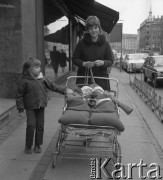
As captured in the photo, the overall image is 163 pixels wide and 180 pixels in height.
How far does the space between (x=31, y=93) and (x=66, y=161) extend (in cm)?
109

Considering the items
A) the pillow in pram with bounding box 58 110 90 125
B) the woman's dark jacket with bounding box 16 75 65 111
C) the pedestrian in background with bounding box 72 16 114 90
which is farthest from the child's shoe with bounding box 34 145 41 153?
the pedestrian in background with bounding box 72 16 114 90

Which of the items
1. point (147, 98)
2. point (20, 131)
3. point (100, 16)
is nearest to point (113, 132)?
point (20, 131)

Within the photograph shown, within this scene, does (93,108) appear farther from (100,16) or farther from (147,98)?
(100,16)

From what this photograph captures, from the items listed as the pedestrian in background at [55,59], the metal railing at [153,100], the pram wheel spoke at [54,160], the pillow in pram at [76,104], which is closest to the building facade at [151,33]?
the pedestrian in background at [55,59]

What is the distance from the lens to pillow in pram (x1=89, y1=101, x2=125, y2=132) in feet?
14.2

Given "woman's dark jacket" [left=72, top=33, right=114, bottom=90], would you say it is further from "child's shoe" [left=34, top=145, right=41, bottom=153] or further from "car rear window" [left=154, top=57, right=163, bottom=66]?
"car rear window" [left=154, top=57, right=163, bottom=66]

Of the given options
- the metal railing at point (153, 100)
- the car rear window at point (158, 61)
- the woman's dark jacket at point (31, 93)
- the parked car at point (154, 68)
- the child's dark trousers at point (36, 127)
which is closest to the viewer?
the woman's dark jacket at point (31, 93)

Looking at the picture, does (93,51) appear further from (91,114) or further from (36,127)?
(36,127)

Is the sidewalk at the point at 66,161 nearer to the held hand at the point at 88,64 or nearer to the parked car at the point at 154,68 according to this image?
the held hand at the point at 88,64

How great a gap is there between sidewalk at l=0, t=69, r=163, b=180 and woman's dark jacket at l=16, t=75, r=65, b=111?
0.78 metres

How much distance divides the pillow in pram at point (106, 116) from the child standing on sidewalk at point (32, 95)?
719 millimetres

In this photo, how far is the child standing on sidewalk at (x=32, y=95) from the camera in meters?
4.98

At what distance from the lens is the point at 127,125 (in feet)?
24.4

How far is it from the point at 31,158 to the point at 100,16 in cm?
1209
